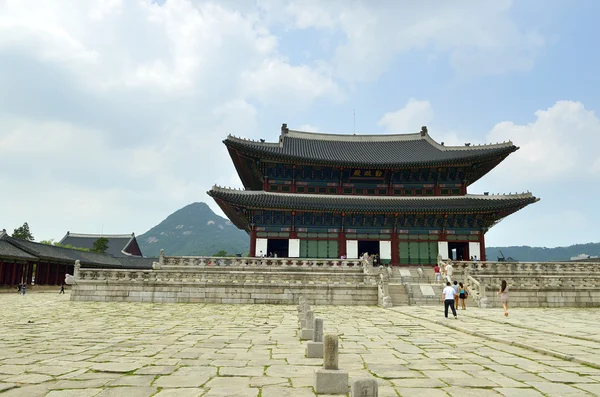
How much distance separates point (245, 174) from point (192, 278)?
19.6 m

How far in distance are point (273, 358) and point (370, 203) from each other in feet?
84.5

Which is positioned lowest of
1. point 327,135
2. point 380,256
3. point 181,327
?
point 181,327

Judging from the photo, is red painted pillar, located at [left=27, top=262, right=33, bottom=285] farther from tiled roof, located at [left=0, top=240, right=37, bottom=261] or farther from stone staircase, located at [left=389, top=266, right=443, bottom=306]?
stone staircase, located at [left=389, top=266, right=443, bottom=306]

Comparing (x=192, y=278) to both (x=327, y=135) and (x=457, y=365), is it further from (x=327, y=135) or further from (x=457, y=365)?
(x=327, y=135)

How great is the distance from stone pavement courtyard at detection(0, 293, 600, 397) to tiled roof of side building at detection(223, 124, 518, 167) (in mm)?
21175

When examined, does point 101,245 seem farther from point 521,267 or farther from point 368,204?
point 521,267

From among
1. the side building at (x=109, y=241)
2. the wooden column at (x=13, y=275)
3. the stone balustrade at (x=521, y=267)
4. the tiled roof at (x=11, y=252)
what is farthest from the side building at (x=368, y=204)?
the side building at (x=109, y=241)

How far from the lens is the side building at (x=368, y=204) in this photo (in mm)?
30953

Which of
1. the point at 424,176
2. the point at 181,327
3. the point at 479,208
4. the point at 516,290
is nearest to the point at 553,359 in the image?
the point at 181,327

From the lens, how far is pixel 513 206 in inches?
1206

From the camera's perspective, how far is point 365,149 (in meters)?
38.9

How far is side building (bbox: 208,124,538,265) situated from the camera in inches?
1219

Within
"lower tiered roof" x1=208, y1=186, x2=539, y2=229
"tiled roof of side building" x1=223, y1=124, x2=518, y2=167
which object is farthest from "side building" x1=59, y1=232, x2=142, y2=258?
"lower tiered roof" x1=208, y1=186, x2=539, y2=229

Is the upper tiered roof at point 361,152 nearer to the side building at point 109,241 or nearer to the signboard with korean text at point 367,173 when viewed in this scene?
the signboard with korean text at point 367,173
